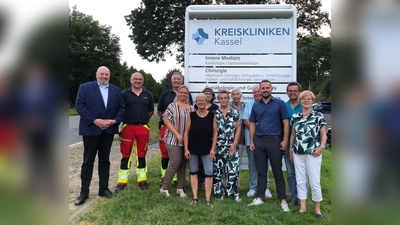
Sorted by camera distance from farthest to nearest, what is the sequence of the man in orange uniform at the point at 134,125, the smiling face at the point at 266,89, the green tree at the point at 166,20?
the green tree at the point at 166,20, the man in orange uniform at the point at 134,125, the smiling face at the point at 266,89

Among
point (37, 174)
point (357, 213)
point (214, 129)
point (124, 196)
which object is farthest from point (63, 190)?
point (124, 196)

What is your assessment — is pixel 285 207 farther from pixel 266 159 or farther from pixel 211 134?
pixel 211 134

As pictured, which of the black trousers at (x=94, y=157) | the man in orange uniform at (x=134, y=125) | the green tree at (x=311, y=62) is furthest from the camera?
the green tree at (x=311, y=62)

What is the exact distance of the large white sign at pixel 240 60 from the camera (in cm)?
579

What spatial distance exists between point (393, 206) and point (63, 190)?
46.8 inches

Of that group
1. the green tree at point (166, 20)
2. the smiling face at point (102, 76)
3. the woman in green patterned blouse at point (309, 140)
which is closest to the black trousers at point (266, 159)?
the woman in green patterned blouse at point (309, 140)

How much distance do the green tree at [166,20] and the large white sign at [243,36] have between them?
42.0ft

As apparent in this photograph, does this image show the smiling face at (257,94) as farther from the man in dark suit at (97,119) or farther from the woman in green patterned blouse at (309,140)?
the man in dark suit at (97,119)

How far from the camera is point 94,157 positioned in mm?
4891

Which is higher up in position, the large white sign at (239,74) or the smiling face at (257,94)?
Result: the large white sign at (239,74)

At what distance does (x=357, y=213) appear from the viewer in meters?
1.08

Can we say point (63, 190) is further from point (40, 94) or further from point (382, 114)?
point (382, 114)

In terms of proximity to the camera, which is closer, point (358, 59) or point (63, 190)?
point (358, 59)

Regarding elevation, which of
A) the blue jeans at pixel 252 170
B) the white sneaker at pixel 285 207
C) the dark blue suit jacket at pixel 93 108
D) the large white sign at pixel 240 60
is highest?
the large white sign at pixel 240 60
